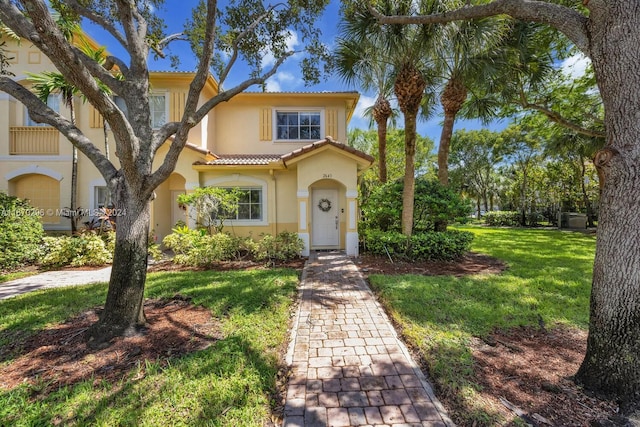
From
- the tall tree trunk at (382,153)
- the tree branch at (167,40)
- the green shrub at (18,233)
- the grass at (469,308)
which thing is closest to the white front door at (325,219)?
the tall tree trunk at (382,153)

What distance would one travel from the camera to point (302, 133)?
13500 millimetres

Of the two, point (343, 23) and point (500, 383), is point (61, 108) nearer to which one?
point (343, 23)

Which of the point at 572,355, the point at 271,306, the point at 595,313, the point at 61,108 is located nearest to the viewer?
the point at 595,313

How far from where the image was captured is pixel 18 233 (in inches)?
355

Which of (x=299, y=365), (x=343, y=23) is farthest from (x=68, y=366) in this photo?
(x=343, y=23)

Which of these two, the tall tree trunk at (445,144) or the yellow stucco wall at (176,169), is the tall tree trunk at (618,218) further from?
the tall tree trunk at (445,144)

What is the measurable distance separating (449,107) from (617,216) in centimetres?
913

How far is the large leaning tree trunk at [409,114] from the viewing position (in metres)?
9.20

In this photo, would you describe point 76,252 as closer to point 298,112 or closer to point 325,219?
point 325,219

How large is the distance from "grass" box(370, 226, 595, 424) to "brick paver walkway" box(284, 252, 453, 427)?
311 mm

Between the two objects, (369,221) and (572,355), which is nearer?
(572,355)

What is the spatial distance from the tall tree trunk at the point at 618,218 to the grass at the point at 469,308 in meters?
1.39

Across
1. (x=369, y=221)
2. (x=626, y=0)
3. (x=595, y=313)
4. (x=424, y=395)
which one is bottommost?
(x=424, y=395)

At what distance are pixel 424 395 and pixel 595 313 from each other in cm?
215
